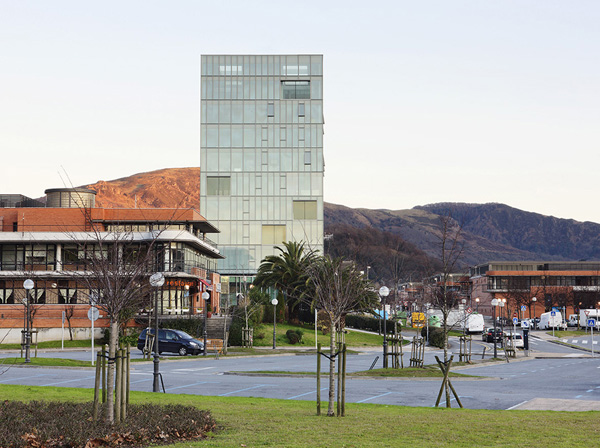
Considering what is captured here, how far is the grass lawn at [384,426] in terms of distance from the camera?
11.2 metres

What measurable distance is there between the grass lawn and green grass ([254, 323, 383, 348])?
37173 mm

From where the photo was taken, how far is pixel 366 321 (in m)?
72.5

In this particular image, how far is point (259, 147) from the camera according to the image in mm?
106438

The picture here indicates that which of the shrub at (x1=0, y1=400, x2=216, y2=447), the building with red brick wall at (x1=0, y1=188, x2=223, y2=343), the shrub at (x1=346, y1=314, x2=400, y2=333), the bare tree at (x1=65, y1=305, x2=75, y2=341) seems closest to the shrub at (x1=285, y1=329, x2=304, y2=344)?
the building with red brick wall at (x1=0, y1=188, x2=223, y2=343)

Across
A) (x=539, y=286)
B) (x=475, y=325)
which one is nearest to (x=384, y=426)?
(x=475, y=325)

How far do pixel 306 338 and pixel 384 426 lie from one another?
4487 cm

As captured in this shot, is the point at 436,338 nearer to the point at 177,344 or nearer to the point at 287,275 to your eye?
the point at 287,275

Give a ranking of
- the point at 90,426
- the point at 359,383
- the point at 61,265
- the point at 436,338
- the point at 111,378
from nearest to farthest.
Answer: the point at 90,426
the point at 111,378
the point at 359,383
the point at 436,338
the point at 61,265

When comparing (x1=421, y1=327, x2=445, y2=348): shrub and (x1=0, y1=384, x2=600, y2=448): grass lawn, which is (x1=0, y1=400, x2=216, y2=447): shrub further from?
(x1=421, y1=327, x2=445, y2=348): shrub

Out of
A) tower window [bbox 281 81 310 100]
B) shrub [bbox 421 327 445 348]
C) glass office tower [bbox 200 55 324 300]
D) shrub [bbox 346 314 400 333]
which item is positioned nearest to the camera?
shrub [bbox 421 327 445 348]

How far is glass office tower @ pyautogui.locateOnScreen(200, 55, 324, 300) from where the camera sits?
346 feet

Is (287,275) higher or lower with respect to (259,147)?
lower

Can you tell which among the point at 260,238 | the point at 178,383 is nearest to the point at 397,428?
the point at 178,383

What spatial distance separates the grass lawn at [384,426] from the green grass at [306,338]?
37.2m
